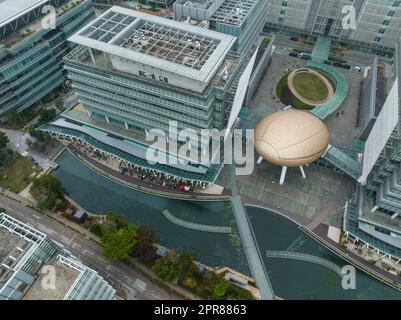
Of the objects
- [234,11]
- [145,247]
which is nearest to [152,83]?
[145,247]

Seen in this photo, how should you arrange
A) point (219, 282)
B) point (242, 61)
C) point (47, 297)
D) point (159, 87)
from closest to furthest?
point (47, 297) < point (219, 282) < point (159, 87) < point (242, 61)

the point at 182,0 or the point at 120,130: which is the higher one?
the point at 182,0

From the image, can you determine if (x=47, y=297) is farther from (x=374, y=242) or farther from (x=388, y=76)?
(x=388, y=76)

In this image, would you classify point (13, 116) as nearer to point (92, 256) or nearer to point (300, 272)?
point (92, 256)

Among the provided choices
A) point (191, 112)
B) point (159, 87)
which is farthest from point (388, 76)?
point (159, 87)

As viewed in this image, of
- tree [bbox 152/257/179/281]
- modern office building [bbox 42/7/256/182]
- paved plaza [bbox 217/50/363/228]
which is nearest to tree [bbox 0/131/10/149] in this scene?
modern office building [bbox 42/7/256/182]

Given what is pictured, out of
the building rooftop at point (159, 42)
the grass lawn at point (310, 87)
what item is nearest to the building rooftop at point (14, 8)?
the building rooftop at point (159, 42)

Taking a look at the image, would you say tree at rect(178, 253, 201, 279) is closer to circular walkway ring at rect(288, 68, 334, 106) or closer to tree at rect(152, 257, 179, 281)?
tree at rect(152, 257, 179, 281)
